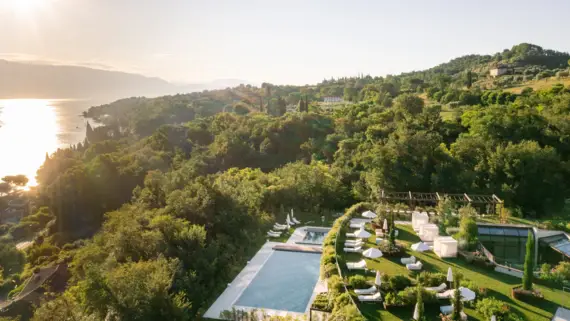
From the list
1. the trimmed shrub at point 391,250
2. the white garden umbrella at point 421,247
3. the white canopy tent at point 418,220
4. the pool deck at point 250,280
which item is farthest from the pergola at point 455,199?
the trimmed shrub at point 391,250

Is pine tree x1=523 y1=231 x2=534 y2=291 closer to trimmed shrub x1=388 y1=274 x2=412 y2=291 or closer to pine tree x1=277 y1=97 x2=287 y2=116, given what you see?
trimmed shrub x1=388 y1=274 x2=412 y2=291

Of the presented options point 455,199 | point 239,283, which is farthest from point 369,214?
point 239,283

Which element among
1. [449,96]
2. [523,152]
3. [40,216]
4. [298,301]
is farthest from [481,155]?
[40,216]

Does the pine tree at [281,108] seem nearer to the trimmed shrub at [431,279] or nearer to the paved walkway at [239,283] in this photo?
the paved walkway at [239,283]

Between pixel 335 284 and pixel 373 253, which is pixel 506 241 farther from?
pixel 335 284

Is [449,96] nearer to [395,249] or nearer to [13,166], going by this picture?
[395,249]
